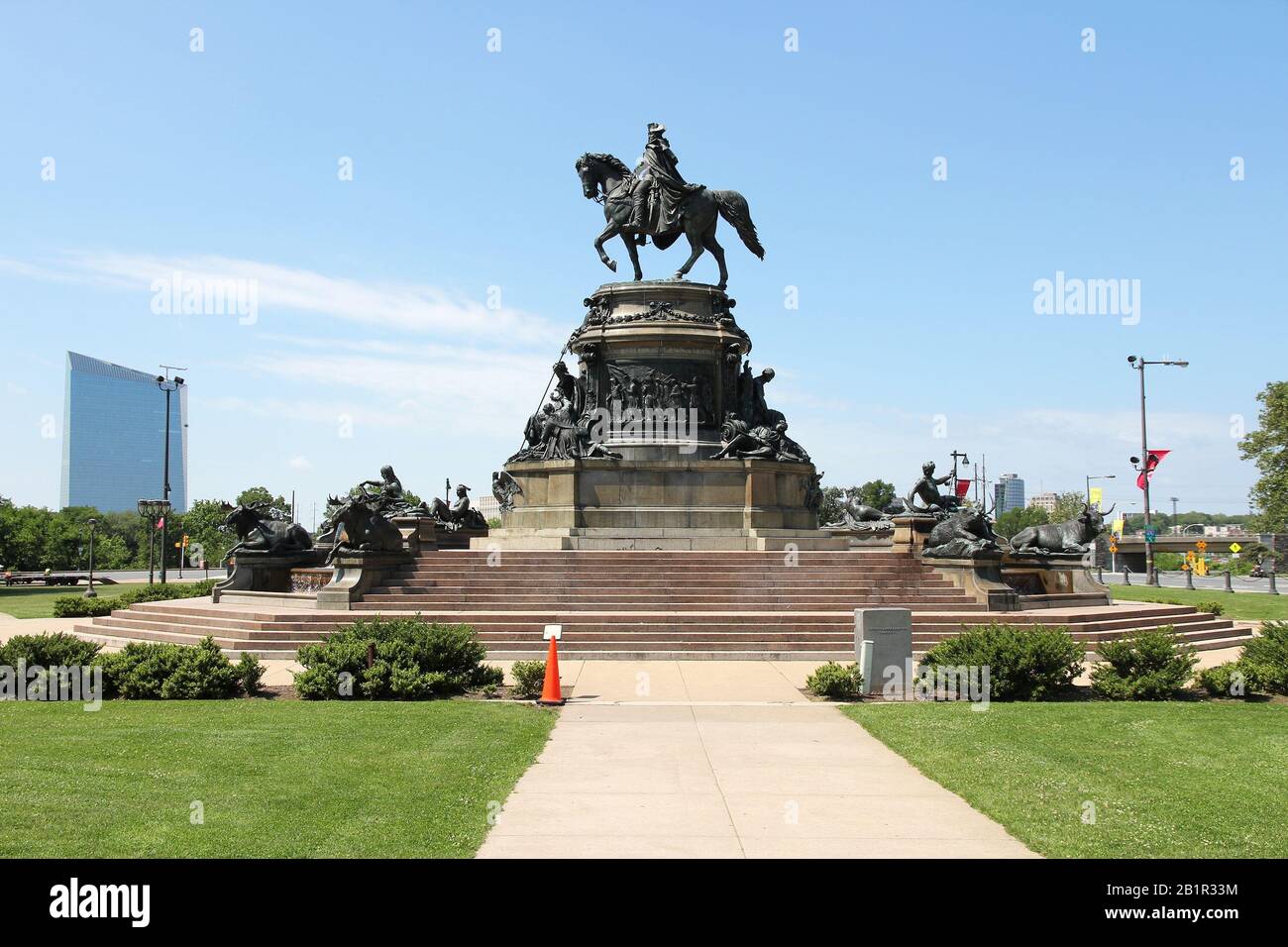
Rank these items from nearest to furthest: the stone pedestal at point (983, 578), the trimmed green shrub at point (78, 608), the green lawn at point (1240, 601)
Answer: the stone pedestal at point (983, 578), the trimmed green shrub at point (78, 608), the green lawn at point (1240, 601)

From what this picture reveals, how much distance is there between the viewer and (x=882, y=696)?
16.3 meters

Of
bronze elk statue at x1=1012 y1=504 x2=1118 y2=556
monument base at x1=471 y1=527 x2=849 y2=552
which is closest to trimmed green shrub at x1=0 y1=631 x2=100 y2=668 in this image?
monument base at x1=471 y1=527 x2=849 y2=552

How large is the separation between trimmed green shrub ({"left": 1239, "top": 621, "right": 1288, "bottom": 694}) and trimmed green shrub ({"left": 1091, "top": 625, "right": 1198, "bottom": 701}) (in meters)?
0.95

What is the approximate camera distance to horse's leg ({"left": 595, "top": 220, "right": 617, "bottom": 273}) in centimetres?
3588

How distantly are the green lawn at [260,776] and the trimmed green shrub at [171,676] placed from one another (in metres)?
0.53

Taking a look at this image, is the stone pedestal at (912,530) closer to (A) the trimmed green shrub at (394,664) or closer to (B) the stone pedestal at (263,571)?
(B) the stone pedestal at (263,571)

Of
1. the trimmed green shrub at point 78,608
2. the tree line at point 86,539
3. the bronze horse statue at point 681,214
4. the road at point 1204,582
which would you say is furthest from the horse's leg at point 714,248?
the tree line at point 86,539

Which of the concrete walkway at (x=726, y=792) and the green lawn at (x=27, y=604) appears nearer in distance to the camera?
the concrete walkway at (x=726, y=792)

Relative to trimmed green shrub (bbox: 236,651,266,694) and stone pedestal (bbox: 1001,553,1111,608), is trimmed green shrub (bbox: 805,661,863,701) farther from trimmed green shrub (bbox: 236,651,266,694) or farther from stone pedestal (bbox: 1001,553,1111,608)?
stone pedestal (bbox: 1001,553,1111,608)

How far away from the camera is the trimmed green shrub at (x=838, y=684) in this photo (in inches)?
628

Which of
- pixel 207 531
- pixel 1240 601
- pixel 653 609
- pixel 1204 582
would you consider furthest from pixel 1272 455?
pixel 207 531
